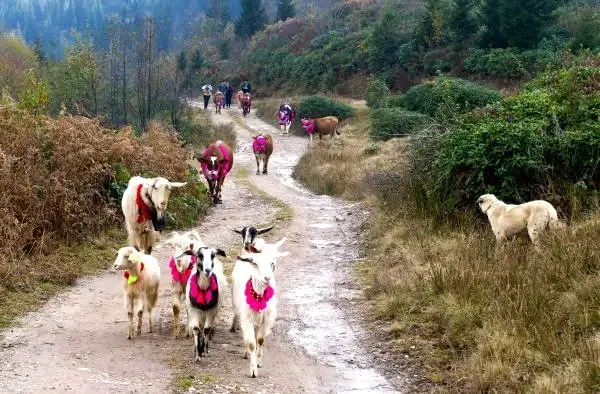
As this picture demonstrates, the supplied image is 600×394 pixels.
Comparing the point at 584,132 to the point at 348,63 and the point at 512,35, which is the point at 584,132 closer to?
the point at 512,35

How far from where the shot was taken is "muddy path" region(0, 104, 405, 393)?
21.2 feet

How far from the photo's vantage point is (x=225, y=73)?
211 feet

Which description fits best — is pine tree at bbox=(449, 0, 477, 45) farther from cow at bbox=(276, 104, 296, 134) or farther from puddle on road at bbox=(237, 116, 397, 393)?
puddle on road at bbox=(237, 116, 397, 393)

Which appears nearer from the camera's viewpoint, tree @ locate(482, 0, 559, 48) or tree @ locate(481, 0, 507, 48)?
tree @ locate(482, 0, 559, 48)

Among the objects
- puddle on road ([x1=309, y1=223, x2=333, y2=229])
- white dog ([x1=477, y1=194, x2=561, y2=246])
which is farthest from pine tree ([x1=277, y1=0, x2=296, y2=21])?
white dog ([x1=477, y1=194, x2=561, y2=246])

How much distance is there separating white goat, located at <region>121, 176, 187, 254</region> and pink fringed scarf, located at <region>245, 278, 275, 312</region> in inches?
147

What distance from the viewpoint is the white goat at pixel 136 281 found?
7.82 m

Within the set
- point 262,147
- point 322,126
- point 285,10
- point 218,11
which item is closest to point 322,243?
point 262,147

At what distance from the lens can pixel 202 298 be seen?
279 inches

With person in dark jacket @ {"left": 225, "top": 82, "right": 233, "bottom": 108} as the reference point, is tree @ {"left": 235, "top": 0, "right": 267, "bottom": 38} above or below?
above

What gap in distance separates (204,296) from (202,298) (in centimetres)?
3

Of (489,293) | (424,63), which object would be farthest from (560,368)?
(424,63)

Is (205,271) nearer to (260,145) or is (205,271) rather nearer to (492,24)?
(260,145)

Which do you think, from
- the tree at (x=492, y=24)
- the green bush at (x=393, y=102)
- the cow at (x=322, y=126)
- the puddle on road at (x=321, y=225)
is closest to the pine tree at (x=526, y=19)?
the tree at (x=492, y=24)
